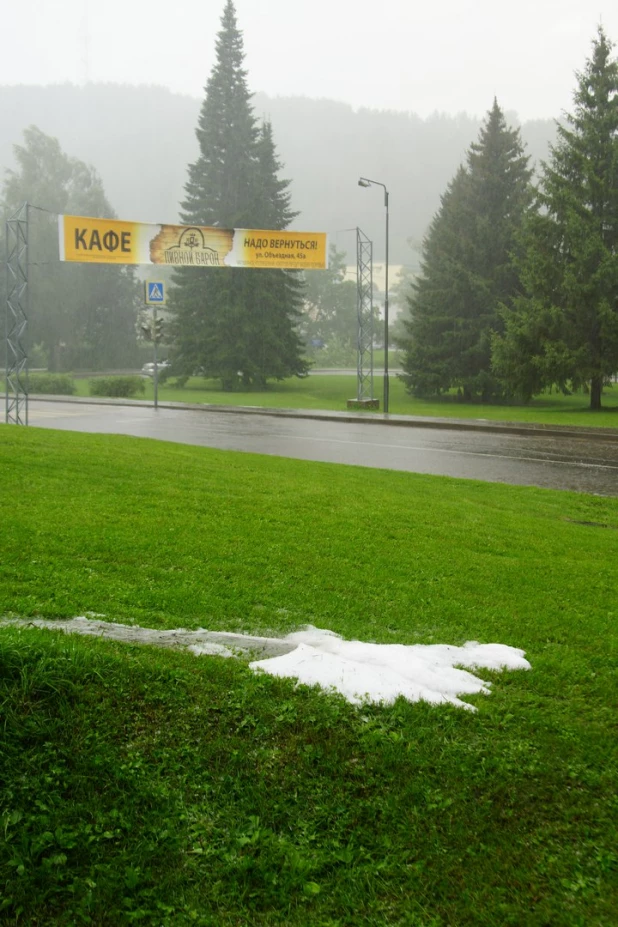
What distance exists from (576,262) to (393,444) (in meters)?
15.3

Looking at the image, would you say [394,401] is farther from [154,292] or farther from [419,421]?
[419,421]

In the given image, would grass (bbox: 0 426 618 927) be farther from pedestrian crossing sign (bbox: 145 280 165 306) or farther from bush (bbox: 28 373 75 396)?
bush (bbox: 28 373 75 396)

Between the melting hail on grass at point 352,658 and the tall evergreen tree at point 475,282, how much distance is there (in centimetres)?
3327

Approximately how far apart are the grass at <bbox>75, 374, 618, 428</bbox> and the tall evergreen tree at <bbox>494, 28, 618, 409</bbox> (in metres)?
1.75

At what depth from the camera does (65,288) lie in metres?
69.1

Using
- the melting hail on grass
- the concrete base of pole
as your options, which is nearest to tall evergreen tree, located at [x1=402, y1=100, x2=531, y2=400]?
the concrete base of pole

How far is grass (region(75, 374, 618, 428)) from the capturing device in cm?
2953

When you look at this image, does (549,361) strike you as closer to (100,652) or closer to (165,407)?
(165,407)

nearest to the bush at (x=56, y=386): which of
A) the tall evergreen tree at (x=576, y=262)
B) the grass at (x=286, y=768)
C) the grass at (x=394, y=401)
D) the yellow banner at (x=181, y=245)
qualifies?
the grass at (x=394, y=401)

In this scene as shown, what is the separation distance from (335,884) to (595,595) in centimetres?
417

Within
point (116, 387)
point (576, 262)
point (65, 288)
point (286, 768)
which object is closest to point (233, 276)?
point (116, 387)

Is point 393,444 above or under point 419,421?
under

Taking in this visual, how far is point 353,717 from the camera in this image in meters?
4.05

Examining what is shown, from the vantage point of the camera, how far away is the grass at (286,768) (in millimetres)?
3117
